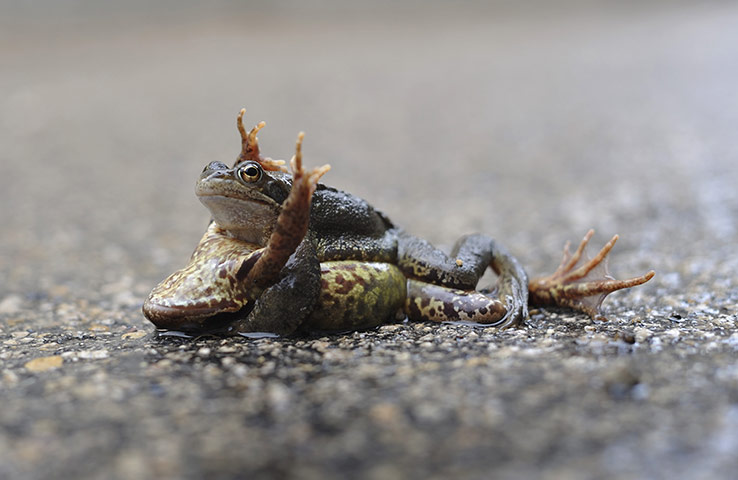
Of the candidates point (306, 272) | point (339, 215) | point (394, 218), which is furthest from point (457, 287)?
point (394, 218)

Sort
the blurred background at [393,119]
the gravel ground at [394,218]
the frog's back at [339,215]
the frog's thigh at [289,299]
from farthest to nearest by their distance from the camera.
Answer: the blurred background at [393,119] → the frog's back at [339,215] → the frog's thigh at [289,299] → the gravel ground at [394,218]

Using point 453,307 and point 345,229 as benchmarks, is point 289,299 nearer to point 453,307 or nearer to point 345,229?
point 345,229

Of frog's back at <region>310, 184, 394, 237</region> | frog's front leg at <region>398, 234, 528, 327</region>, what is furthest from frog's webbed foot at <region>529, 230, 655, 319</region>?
frog's back at <region>310, 184, 394, 237</region>

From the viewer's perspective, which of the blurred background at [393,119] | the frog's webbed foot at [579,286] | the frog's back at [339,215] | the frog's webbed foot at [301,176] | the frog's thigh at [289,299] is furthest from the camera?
the blurred background at [393,119]

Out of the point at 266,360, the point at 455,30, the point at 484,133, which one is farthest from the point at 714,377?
the point at 455,30

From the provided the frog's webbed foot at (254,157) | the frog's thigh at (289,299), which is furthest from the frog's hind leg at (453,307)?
the frog's webbed foot at (254,157)

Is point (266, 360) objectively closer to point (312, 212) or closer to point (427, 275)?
point (312, 212)

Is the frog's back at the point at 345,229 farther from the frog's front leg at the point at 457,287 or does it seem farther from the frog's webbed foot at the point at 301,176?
the frog's webbed foot at the point at 301,176
